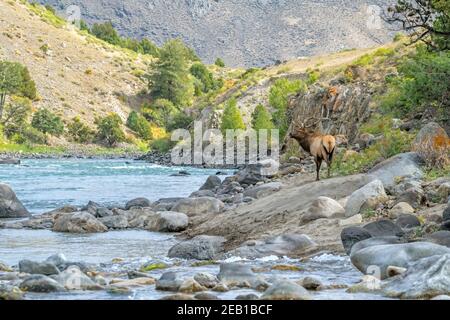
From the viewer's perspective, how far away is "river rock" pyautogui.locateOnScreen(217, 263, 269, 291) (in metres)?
11.4

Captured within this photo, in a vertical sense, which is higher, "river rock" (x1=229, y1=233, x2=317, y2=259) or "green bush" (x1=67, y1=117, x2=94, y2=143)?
"green bush" (x1=67, y1=117, x2=94, y2=143)

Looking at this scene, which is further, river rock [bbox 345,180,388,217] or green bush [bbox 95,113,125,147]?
green bush [bbox 95,113,125,147]

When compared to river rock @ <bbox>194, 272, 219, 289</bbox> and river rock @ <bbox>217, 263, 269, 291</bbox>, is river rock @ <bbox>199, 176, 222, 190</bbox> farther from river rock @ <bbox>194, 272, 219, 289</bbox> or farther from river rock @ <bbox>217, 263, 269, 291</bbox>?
river rock @ <bbox>194, 272, 219, 289</bbox>

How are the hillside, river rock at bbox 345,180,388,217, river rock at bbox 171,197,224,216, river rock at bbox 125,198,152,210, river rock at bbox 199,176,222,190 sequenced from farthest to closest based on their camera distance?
the hillside → river rock at bbox 199,176,222,190 → river rock at bbox 125,198,152,210 → river rock at bbox 171,197,224,216 → river rock at bbox 345,180,388,217

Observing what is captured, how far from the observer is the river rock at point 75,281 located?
37.1ft

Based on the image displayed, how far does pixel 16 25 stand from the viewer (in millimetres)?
130875

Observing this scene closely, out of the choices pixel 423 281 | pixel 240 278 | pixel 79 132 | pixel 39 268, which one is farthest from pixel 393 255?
pixel 79 132

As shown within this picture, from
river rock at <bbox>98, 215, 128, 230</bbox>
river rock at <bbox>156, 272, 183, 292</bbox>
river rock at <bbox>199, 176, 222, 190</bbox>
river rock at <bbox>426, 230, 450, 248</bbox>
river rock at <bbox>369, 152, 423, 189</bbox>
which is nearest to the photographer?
river rock at <bbox>156, 272, 183, 292</bbox>

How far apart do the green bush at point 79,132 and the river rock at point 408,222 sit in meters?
92.7

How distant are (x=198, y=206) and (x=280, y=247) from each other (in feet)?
30.7

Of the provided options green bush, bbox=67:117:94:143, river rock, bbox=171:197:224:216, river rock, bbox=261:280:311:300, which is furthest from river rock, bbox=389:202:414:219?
green bush, bbox=67:117:94:143

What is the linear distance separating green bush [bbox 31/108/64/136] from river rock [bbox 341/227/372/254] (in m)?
89.5
